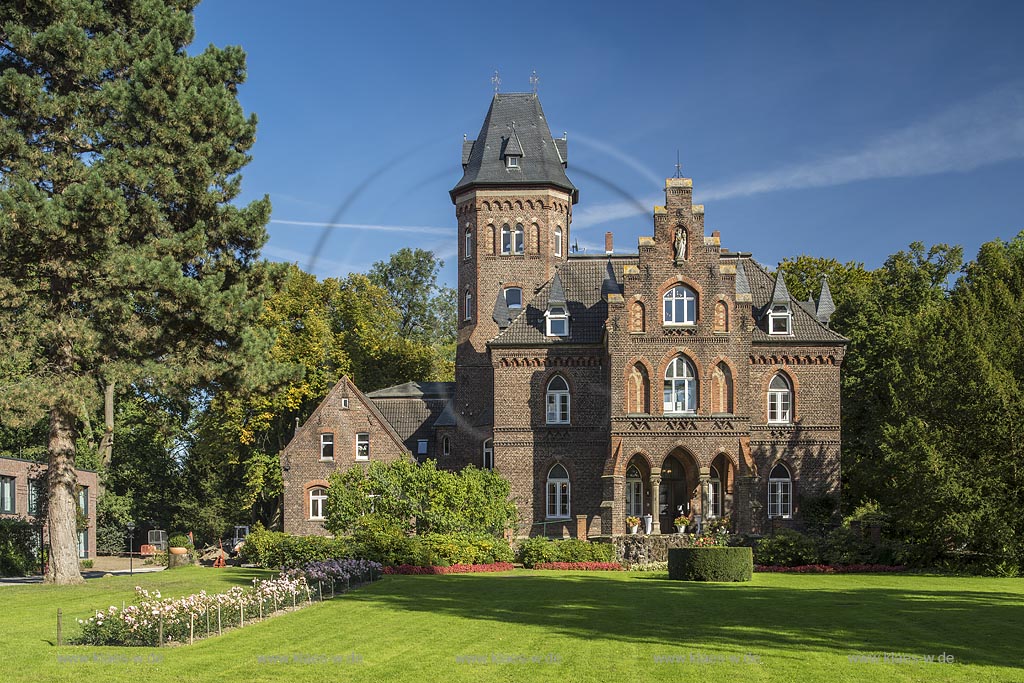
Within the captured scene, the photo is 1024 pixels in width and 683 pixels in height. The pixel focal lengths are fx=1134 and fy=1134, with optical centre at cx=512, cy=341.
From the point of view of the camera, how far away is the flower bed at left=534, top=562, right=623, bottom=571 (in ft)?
141

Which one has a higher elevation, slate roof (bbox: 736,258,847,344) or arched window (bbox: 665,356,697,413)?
slate roof (bbox: 736,258,847,344)

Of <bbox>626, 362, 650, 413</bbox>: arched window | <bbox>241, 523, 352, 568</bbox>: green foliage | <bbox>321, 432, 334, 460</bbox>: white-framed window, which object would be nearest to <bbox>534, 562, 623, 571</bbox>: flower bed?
<bbox>241, 523, 352, 568</bbox>: green foliage

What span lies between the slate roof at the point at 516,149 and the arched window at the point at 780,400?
16.8 metres

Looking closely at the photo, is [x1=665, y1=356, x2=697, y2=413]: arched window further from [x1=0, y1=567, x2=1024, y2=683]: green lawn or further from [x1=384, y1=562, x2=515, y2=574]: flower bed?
[x1=0, y1=567, x2=1024, y2=683]: green lawn

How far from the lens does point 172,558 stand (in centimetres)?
4897

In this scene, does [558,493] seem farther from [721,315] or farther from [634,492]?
[721,315]

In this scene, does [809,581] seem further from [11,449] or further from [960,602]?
[11,449]

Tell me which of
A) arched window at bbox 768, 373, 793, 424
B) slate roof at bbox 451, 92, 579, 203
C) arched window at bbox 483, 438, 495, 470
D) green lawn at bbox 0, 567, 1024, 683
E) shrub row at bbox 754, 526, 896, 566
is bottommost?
shrub row at bbox 754, 526, 896, 566

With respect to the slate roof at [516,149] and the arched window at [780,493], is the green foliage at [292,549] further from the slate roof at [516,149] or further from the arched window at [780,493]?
the slate roof at [516,149]

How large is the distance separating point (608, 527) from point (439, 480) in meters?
8.55

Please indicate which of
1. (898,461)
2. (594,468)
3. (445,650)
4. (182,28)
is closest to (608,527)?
(594,468)

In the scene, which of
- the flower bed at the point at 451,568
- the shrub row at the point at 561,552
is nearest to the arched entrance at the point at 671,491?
the shrub row at the point at 561,552

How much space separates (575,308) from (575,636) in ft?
118

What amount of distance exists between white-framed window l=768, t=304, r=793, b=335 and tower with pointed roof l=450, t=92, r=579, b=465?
43.0ft
